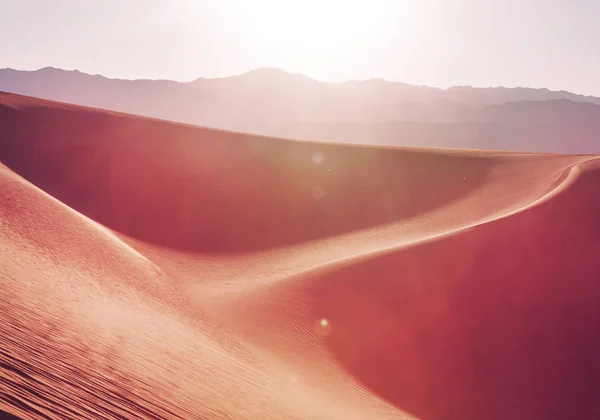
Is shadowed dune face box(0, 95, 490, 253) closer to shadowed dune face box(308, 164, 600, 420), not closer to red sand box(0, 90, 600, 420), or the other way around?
red sand box(0, 90, 600, 420)

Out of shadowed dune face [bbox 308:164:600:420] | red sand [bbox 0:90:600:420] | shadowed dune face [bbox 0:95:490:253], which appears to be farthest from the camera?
shadowed dune face [bbox 0:95:490:253]

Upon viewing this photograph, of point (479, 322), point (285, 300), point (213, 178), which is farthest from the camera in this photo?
point (213, 178)

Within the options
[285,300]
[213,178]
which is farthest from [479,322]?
[213,178]

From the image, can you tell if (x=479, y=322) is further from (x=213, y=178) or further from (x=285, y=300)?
(x=213, y=178)

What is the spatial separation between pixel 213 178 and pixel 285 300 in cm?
1568

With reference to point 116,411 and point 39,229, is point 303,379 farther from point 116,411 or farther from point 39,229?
point 39,229

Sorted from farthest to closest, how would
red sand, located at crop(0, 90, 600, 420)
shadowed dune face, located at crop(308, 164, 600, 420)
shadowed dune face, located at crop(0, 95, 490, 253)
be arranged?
shadowed dune face, located at crop(0, 95, 490, 253), shadowed dune face, located at crop(308, 164, 600, 420), red sand, located at crop(0, 90, 600, 420)

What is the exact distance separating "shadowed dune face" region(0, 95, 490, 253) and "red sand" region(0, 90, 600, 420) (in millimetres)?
188

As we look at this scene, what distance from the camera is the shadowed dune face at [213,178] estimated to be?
781 inches

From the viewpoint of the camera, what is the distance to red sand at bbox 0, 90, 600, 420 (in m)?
4.82

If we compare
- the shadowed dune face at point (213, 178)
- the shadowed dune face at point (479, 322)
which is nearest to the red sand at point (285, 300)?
the shadowed dune face at point (479, 322)

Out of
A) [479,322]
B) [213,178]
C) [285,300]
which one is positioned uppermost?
[213,178]

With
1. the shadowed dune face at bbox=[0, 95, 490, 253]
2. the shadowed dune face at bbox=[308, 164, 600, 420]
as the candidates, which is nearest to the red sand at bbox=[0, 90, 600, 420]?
the shadowed dune face at bbox=[308, 164, 600, 420]

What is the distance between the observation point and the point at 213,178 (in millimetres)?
25047
